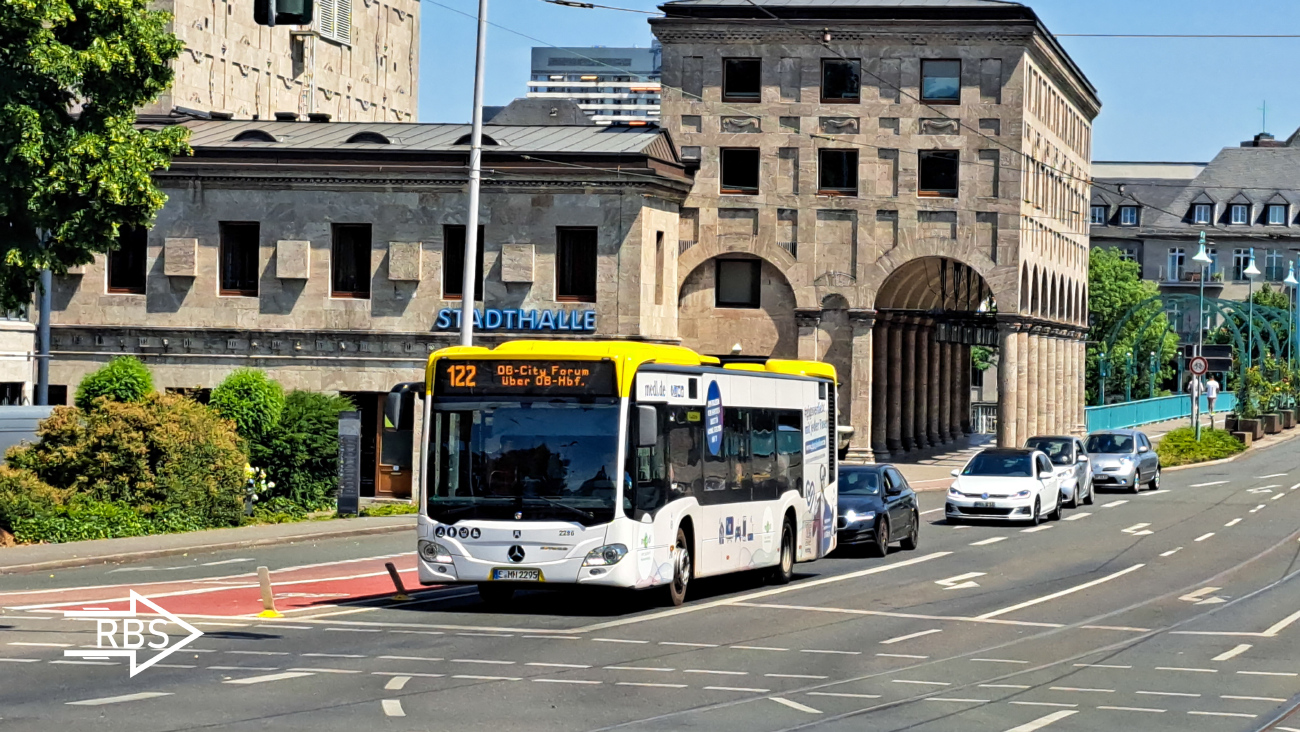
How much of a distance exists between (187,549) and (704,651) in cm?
1355

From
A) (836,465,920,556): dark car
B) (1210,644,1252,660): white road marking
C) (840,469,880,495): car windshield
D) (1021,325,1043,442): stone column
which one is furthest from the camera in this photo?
(1021,325,1043,442): stone column

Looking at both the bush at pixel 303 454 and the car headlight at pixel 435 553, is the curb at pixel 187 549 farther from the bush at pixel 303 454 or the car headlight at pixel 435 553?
the car headlight at pixel 435 553

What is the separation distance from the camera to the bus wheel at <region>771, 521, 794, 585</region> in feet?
82.6

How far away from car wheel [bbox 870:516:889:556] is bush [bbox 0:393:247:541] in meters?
11.9

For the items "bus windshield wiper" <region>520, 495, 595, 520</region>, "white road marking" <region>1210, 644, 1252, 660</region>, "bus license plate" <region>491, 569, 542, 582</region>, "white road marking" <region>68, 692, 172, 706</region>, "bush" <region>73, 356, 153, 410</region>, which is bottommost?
"white road marking" <region>1210, 644, 1252, 660</region>

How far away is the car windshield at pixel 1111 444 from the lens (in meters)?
49.0

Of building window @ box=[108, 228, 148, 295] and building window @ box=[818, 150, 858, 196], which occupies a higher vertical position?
building window @ box=[818, 150, 858, 196]

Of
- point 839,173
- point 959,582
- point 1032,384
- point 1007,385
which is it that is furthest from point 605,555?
point 1032,384

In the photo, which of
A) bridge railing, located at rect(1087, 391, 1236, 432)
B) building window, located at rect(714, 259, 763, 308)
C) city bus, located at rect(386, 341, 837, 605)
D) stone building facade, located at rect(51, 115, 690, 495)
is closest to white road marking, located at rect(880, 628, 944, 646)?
city bus, located at rect(386, 341, 837, 605)

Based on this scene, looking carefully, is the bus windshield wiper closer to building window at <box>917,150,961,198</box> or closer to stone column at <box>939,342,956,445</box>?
building window at <box>917,150,961,198</box>

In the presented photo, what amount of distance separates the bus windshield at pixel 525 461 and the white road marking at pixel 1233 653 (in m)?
6.41

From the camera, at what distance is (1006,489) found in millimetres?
37000

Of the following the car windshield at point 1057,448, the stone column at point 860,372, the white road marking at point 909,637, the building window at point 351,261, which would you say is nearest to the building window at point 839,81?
the stone column at point 860,372

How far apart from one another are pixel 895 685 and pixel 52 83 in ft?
59.6
